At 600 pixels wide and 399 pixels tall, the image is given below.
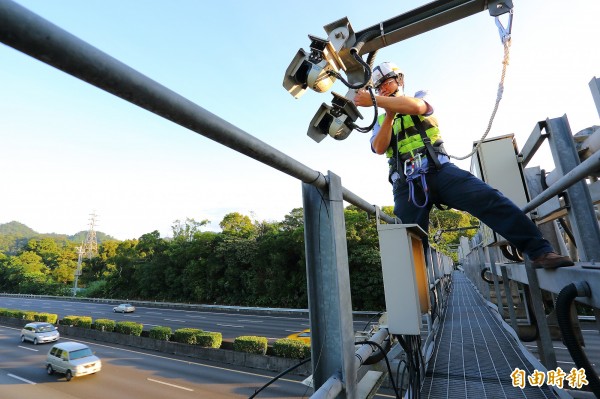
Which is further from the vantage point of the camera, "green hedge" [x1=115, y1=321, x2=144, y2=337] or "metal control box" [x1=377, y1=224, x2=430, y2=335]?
"green hedge" [x1=115, y1=321, x2=144, y2=337]

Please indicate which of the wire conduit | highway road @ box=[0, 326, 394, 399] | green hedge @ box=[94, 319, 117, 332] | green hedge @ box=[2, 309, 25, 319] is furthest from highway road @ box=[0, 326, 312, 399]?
green hedge @ box=[2, 309, 25, 319]

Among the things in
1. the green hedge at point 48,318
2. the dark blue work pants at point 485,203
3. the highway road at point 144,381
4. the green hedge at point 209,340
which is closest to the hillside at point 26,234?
the green hedge at point 48,318

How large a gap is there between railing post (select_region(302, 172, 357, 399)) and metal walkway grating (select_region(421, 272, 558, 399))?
1.38 meters

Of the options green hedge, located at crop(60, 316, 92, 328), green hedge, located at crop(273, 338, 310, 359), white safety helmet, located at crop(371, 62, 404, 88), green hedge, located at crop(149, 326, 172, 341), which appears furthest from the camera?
green hedge, located at crop(60, 316, 92, 328)

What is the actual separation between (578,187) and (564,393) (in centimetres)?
130

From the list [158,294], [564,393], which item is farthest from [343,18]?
[158,294]

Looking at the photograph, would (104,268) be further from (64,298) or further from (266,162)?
(266,162)

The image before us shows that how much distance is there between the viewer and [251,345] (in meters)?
12.5

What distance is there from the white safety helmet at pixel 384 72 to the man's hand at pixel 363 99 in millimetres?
477

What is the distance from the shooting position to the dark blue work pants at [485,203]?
6.34 ft

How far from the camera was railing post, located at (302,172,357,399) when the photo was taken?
1098 mm

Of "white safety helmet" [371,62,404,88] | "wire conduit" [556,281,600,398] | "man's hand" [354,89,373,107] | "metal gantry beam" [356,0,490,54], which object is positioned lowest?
"wire conduit" [556,281,600,398]

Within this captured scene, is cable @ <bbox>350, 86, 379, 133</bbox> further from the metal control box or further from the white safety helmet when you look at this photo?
the metal control box

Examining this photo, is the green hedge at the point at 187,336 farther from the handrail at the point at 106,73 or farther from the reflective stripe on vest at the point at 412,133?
the handrail at the point at 106,73
